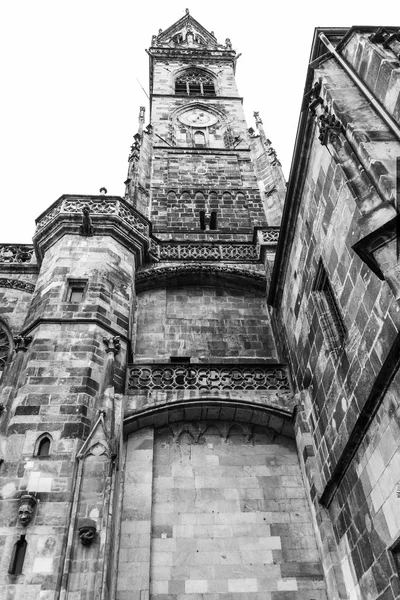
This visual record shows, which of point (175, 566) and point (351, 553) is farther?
point (175, 566)

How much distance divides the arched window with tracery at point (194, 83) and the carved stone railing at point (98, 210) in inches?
494

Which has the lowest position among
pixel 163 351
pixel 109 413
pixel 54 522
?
pixel 54 522

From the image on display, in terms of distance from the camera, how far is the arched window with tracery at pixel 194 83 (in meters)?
23.5

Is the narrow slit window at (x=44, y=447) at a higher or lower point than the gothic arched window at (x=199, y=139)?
lower

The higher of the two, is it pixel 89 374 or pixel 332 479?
pixel 89 374

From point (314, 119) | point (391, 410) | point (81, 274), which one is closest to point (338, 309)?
point (391, 410)

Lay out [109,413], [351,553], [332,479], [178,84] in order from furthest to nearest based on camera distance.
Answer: [178,84] < [109,413] < [332,479] < [351,553]

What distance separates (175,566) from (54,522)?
211 cm

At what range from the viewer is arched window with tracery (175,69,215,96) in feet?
77.2

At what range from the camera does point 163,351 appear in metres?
10.9

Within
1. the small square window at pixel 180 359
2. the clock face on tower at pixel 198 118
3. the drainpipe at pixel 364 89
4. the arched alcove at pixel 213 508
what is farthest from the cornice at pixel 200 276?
the clock face on tower at pixel 198 118

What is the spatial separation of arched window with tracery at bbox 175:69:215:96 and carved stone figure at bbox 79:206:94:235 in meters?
13.8

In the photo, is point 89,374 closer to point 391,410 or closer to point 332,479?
point 332,479

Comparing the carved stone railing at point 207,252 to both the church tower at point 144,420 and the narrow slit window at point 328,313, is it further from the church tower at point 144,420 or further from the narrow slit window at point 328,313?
the narrow slit window at point 328,313
